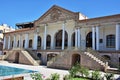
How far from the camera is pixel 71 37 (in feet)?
96.4

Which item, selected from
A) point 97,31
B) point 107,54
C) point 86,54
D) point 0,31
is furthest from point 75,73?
point 0,31

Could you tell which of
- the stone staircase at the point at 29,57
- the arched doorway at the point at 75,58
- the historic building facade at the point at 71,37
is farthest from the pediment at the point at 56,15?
the stone staircase at the point at 29,57

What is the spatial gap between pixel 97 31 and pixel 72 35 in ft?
19.5

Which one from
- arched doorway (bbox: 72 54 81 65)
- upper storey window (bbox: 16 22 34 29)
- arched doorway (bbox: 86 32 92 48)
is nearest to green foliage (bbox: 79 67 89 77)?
arched doorway (bbox: 72 54 81 65)

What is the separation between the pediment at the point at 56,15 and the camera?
28.1m

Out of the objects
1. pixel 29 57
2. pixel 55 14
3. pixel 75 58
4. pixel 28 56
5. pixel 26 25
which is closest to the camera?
pixel 75 58

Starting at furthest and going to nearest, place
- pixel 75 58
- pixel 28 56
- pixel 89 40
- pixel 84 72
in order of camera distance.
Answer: pixel 28 56
pixel 89 40
pixel 75 58
pixel 84 72

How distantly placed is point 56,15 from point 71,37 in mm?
5059

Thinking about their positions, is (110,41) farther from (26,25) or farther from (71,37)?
(26,25)

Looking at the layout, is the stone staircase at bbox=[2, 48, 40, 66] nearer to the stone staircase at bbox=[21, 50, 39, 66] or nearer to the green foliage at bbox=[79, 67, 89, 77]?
the stone staircase at bbox=[21, 50, 39, 66]

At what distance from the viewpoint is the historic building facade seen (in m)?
22.7

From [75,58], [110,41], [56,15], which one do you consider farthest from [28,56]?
[110,41]

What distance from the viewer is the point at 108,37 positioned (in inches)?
997

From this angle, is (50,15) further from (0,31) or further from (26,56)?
(0,31)
